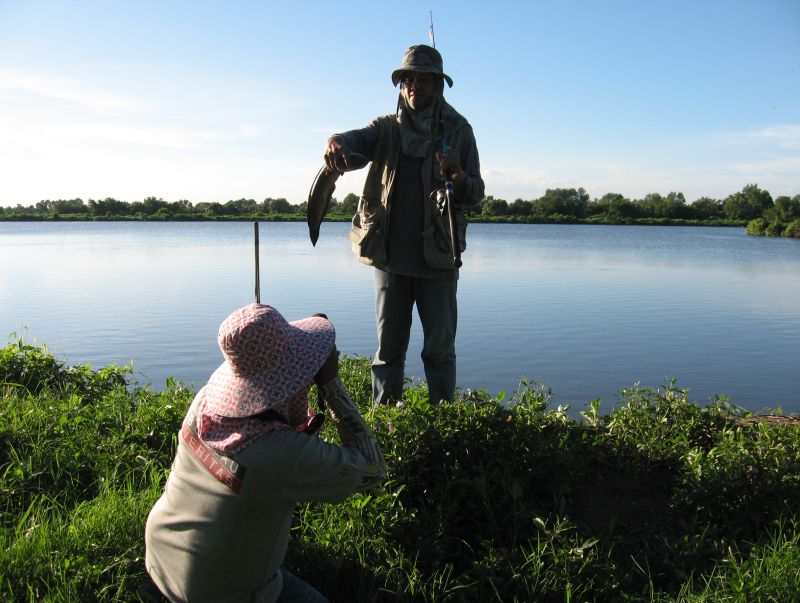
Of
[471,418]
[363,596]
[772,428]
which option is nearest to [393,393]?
[471,418]

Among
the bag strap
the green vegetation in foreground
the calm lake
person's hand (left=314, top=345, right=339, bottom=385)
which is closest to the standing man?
the green vegetation in foreground

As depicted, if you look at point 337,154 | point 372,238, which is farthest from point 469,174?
point 337,154

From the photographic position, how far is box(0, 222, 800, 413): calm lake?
9016 millimetres

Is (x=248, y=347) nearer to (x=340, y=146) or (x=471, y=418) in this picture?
(x=471, y=418)

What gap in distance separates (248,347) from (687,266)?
2537 centimetres

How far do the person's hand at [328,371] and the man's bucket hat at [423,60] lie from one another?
8.13 feet

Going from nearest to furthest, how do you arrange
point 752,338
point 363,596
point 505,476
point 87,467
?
1. point 363,596
2. point 505,476
3. point 87,467
4. point 752,338

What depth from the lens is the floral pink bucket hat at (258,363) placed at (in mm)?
2201

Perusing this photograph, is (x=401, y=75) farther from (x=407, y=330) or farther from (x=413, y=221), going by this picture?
(x=407, y=330)

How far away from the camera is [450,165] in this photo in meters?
4.29

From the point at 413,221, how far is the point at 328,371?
2326mm

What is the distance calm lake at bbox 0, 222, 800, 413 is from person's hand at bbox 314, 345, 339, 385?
→ 5.49 meters

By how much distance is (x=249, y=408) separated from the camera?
2.20 meters

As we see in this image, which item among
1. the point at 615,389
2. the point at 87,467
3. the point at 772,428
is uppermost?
the point at 772,428
